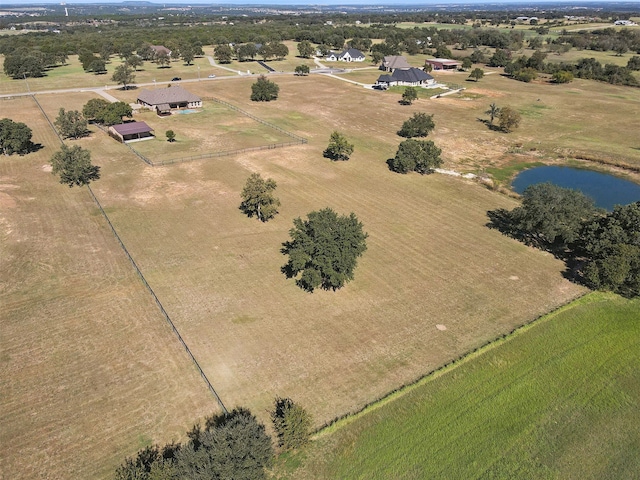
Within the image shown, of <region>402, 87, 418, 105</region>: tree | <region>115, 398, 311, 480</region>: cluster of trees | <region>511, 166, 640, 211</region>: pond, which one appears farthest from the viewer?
<region>402, 87, 418, 105</region>: tree

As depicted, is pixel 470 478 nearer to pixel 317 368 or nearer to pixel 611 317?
pixel 317 368

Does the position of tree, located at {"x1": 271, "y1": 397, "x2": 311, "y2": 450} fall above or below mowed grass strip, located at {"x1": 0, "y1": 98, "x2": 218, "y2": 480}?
above

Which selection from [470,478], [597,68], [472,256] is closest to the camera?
[470,478]

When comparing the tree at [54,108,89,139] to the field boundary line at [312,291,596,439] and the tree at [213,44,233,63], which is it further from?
the tree at [213,44,233,63]

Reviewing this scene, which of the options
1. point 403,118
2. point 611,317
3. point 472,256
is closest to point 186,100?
point 403,118

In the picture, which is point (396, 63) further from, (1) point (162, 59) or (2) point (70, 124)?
(2) point (70, 124)

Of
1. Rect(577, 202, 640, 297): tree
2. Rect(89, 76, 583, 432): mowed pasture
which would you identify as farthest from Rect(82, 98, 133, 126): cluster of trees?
Rect(577, 202, 640, 297): tree

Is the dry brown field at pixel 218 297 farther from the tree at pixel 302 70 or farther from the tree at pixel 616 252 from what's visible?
the tree at pixel 302 70
